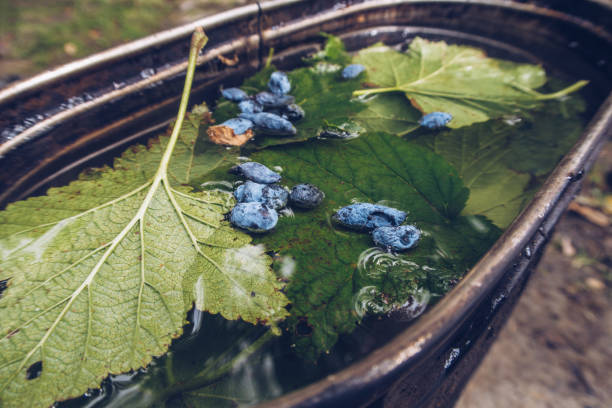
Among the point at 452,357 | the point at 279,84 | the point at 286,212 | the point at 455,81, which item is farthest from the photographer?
the point at 455,81

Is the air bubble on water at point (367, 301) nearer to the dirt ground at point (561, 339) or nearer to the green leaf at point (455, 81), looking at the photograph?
the green leaf at point (455, 81)

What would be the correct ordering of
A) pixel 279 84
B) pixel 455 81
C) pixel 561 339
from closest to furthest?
1. pixel 279 84
2. pixel 455 81
3. pixel 561 339

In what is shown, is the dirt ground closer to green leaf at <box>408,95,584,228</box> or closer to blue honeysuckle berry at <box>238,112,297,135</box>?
green leaf at <box>408,95,584,228</box>

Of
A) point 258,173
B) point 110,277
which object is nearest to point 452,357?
point 258,173

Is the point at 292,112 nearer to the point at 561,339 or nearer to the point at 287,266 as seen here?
the point at 287,266

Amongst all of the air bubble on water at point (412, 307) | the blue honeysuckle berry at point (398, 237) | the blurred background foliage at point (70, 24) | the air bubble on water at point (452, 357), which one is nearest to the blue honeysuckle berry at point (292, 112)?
the blue honeysuckle berry at point (398, 237)

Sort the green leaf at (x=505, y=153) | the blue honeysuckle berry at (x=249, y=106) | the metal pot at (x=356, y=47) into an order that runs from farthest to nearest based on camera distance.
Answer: the blue honeysuckle berry at (x=249, y=106)
the green leaf at (x=505, y=153)
the metal pot at (x=356, y=47)
